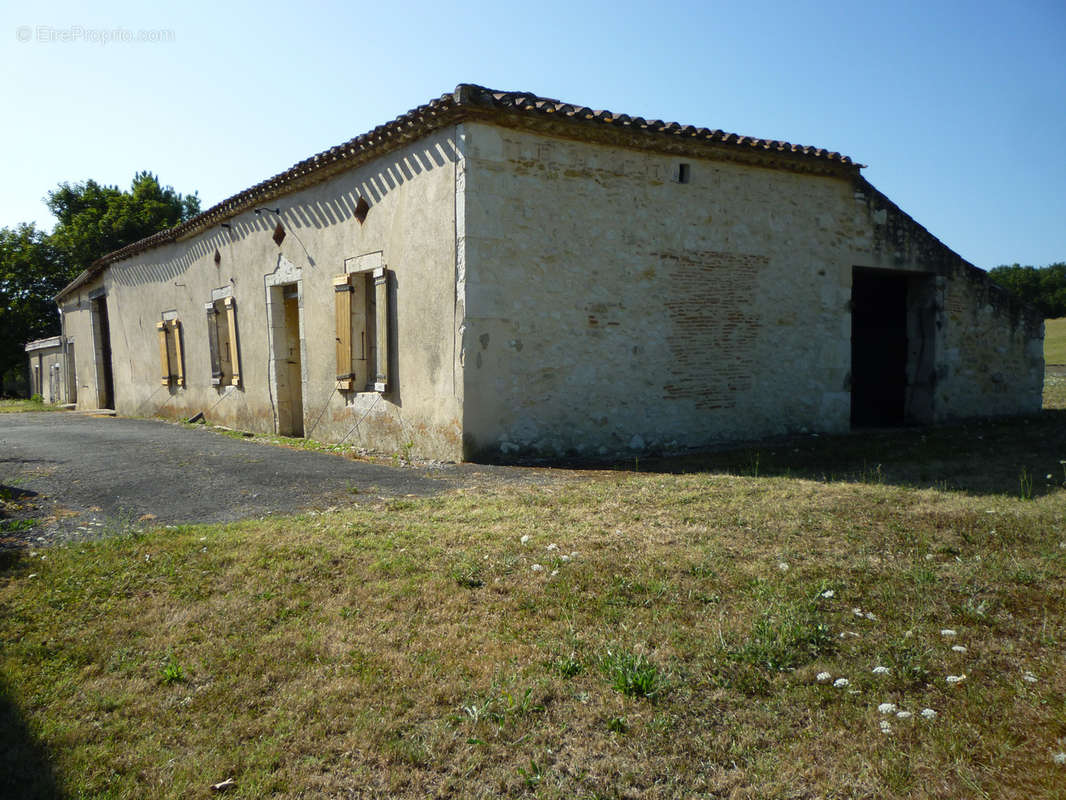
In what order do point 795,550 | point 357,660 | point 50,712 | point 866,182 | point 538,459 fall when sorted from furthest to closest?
point 866,182 < point 538,459 < point 795,550 < point 357,660 < point 50,712

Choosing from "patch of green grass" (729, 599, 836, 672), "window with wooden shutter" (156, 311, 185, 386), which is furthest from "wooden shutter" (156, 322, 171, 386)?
"patch of green grass" (729, 599, 836, 672)

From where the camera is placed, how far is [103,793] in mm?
2219

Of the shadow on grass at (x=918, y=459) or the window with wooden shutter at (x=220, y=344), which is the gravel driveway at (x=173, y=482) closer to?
the shadow on grass at (x=918, y=459)

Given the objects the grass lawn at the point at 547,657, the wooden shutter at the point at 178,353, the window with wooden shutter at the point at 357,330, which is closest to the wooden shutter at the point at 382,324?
the window with wooden shutter at the point at 357,330

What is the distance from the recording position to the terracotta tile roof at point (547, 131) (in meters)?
7.38

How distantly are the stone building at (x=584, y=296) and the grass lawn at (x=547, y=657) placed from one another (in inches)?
127

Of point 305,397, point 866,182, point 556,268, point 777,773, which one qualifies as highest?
point 866,182

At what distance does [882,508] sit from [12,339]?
1352 inches

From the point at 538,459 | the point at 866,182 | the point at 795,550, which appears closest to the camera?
the point at 795,550

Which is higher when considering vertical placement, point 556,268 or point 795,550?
point 556,268

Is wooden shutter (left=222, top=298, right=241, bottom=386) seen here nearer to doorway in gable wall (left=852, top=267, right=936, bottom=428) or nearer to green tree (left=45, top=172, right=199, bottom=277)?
doorway in gable wall (left=852, top=267, right=936, bottom=428)

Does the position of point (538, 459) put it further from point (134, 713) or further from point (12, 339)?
point (12, 339)

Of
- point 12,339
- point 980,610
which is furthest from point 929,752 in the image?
point 12,339

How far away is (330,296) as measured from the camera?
32.7ft
